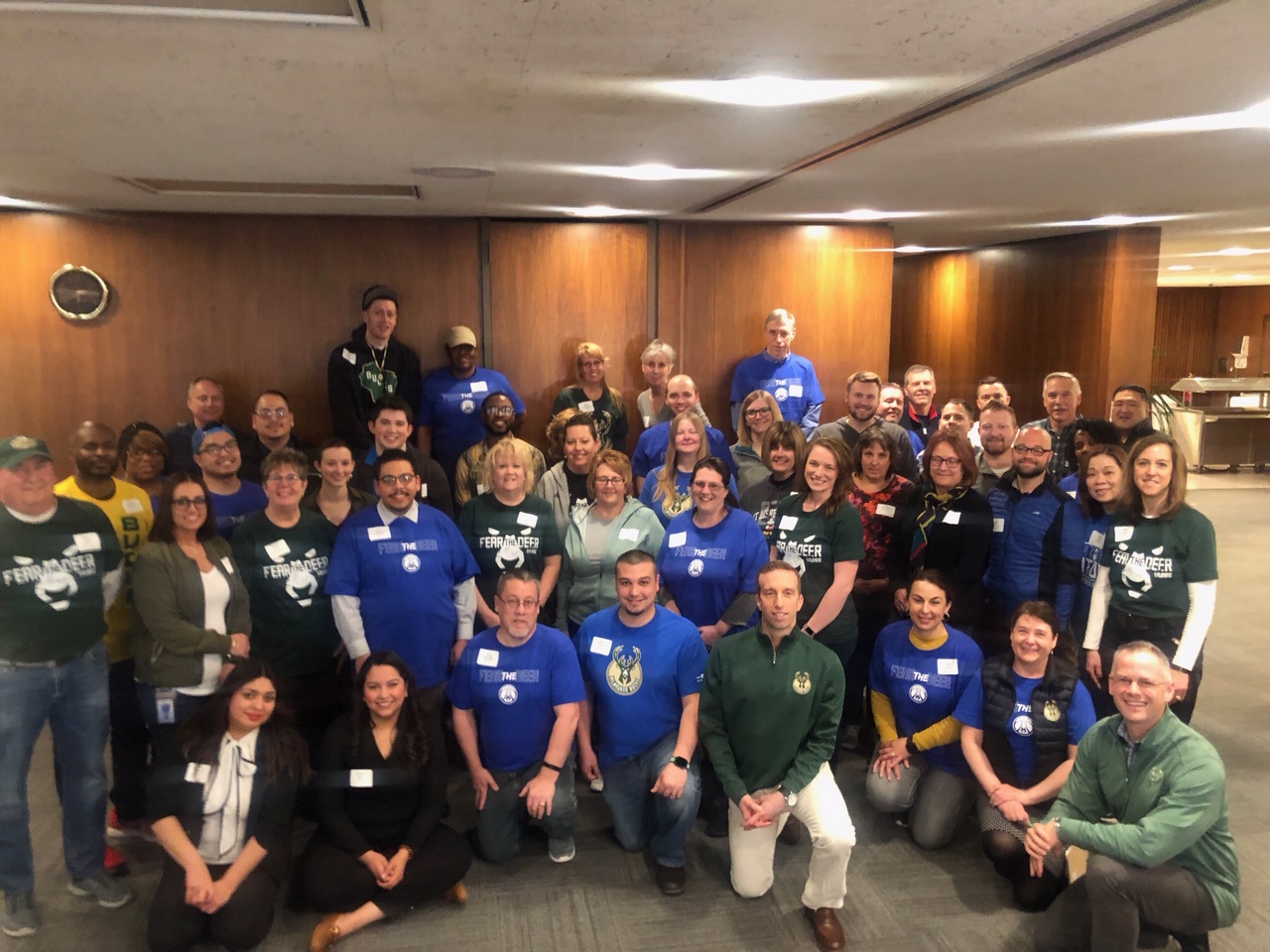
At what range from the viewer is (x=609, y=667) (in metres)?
3.11

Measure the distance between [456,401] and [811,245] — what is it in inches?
105

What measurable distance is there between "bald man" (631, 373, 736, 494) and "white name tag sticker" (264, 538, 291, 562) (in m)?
1.70

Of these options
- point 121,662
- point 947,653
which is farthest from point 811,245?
point 121,662

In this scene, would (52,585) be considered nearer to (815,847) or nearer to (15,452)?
(15,452)

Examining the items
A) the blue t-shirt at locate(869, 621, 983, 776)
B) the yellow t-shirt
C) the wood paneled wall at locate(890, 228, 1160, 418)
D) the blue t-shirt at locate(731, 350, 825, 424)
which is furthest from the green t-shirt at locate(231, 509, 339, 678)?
the wood paneled wall at locate(890, 228, 1160, 418)

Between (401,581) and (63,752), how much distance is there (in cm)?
112

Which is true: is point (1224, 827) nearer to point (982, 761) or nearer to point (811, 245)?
point (982, 761)

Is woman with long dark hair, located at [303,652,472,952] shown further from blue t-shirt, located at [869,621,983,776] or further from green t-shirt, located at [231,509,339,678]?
blue t-shirt, located at [869,621,983,776]

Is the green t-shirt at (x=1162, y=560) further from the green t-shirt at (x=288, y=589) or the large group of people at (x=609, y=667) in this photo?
the green t-shirt at (x=288, y=589)

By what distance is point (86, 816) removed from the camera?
274cm

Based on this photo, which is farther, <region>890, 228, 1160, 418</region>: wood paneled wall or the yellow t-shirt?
<region>890, 228, 1160, 418</region>: wood paneled wall

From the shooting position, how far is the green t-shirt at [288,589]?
3111 millimetres

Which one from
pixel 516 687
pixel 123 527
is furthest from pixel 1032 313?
pixel 123 527

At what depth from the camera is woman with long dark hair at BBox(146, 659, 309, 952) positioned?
253 cm
